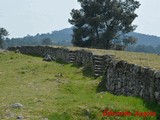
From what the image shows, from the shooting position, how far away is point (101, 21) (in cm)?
5569

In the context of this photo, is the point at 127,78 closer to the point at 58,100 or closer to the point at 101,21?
the point at 58,100

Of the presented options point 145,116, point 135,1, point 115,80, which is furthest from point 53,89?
point 135,1

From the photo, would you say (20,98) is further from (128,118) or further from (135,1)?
(135,1)

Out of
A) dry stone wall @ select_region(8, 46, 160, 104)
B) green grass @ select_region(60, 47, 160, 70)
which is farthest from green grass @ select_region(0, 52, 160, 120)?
green grass @ select_region(60, 47, 160, 70)

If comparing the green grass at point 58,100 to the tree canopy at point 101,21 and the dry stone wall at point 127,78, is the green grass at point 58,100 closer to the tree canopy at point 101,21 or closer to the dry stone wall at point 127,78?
the dry stone wall at point 127,78

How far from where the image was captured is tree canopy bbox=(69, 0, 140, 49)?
56656mm

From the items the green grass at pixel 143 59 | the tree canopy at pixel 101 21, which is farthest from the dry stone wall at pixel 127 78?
the tree canopy at pixel 101 21

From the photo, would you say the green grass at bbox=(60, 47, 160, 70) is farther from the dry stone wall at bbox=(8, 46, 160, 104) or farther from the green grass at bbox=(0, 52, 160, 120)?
the green grass at bbox=(0, 52, 160, 120)

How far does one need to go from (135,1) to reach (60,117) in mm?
49045

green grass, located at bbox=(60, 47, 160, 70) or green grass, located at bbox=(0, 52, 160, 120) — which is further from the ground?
green grass, located at bbox=(60, 47, 160, 70)

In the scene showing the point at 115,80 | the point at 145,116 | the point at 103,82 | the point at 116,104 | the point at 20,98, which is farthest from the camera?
the point at 103,82

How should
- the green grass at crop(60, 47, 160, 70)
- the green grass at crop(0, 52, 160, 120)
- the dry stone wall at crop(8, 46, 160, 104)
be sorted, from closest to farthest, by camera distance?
1. the green grass at crop(0, 52, 160, 120)
2. the dry stone wall at crop(8, 46, 160, 104)
3. the green grass at crop(60, 47, 160, 70)

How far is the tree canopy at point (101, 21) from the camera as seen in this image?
56.7 metres

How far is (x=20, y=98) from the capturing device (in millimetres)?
14055
